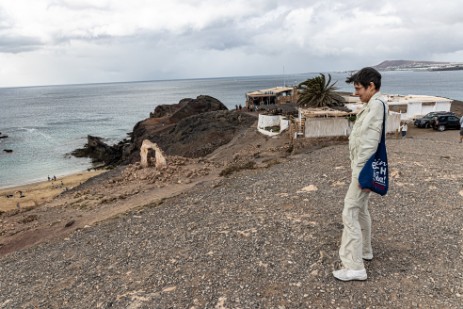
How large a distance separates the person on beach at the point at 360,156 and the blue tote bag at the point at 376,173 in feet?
0.28

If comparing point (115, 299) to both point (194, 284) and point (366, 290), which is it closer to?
point (194, 284)

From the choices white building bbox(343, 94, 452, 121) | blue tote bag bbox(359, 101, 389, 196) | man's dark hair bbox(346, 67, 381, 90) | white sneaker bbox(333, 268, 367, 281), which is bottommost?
Answer: white sneaker bbox(333, 268, 367, 281)

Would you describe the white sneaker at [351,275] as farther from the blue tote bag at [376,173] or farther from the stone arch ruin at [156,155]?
the stone arch ruin at [156,155]

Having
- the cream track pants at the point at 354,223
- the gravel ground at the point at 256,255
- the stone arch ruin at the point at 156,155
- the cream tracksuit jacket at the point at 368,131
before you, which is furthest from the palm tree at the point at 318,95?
the cream tracksuit jacket at the point at 368,131

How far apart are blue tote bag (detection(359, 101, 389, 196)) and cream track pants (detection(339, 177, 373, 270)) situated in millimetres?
183

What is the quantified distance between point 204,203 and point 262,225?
3087 millimetres

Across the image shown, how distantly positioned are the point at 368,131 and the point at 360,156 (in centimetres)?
35

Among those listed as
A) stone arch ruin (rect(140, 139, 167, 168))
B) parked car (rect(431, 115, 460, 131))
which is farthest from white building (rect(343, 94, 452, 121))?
stone arch ruin (rect(140, 139, 167, 168))

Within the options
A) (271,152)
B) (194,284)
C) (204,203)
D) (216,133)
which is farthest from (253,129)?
(194,284)

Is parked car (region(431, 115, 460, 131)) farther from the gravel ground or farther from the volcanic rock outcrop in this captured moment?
the gravel ground

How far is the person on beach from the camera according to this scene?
455 centimetres

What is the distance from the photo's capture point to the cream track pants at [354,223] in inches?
192

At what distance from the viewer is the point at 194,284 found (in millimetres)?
5738

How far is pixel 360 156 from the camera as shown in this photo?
466 cm
